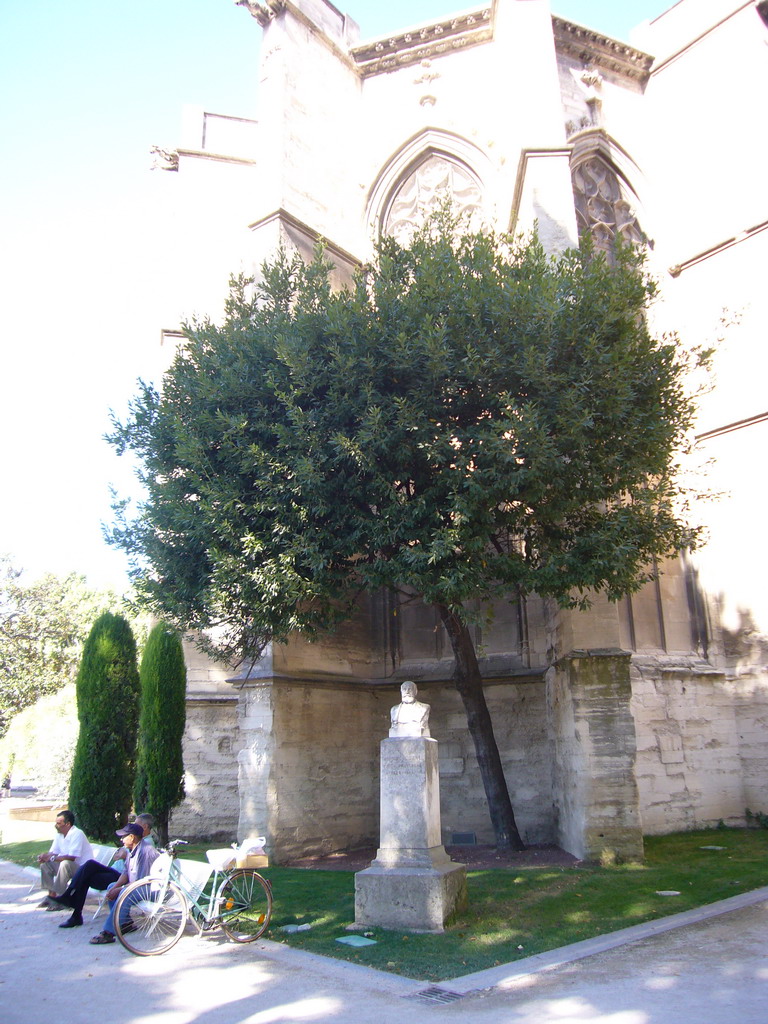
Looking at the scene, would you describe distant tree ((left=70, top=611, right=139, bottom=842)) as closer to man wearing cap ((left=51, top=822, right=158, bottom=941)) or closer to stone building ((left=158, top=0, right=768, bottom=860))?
stone building ((left=158, top=0, right=768, bottom=860))

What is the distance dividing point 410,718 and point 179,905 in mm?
2504

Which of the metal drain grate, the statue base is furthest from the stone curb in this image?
the statue base

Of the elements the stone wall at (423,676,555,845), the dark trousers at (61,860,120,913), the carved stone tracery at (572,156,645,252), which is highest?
the carved stone tracery at (572,156,645,252)

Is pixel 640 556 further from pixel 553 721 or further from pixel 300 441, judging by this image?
pixel 300 441

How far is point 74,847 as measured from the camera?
8.04 meters

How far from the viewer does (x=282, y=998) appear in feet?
16.7

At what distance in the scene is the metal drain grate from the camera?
16.4ft

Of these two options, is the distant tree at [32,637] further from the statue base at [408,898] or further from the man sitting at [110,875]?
the statue base at [408,898]

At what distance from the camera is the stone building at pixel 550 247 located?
10.9 meters

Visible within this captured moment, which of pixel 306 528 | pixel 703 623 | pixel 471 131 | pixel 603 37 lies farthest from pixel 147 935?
pixel 603 37

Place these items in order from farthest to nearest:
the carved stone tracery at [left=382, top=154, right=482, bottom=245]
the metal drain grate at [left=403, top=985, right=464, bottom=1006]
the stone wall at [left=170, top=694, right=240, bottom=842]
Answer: the carved stone tracery at [left=382, top=154, right=482, bottom=245]
the stone wall at [left=170, top=694, right=240, bottom=842]
the metal drain grate at [left=403, top=985, right=464, bottom=1006]

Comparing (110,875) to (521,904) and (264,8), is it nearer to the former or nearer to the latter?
(521,904)

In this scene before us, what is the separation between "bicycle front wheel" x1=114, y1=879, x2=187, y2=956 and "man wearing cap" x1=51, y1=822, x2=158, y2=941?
0.23m

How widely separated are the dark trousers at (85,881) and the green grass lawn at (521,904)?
1.72 metres
